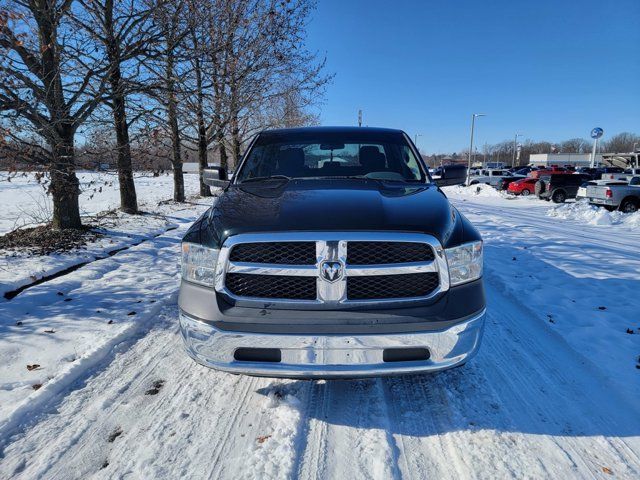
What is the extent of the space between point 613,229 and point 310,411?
42.4 ft

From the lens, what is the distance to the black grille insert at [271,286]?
2195 millimetres

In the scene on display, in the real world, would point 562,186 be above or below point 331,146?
below

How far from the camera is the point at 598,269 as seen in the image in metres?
5.79

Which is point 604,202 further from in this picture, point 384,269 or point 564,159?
point 564,159

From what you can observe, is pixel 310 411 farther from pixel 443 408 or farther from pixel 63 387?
pixel 63 387

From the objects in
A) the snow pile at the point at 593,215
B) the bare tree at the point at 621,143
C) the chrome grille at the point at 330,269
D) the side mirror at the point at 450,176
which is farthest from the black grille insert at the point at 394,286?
the bare tree at the point at 621,143

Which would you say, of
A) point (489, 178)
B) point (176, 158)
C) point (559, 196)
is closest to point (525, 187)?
point (559, 196)

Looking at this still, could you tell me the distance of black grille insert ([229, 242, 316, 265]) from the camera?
2188 millimetres

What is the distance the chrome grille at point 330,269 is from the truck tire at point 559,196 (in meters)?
22.9

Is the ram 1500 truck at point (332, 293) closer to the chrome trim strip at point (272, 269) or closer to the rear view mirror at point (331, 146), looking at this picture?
the chrome trim strip at point (272, 269)

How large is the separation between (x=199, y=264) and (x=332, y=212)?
88 cm

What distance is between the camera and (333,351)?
2.09m

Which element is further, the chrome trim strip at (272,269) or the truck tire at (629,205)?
the truck tire at (629,205)

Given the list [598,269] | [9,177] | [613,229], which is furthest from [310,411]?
[613,229]
